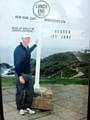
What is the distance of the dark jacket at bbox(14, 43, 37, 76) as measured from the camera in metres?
1.65

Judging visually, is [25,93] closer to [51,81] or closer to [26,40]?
[51,81]

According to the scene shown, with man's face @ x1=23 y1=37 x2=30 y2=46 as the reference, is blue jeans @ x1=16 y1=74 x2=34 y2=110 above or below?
below

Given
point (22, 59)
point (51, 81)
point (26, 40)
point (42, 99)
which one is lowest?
point (42, 99)

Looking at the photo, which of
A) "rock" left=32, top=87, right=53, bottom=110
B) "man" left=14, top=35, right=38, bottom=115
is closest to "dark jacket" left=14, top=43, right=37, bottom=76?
"man" left=14, top=35, right=38, bottom=115

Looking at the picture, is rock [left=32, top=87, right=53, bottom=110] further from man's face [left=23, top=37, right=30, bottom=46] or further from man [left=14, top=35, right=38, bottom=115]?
man's face [left=23, top=37, right=30, bottom=46]

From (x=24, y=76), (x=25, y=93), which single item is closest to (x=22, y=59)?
(x=24, y=76)

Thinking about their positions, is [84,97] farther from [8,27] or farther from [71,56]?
[8,27]

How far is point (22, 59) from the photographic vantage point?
166 cm

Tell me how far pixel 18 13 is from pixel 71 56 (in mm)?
402

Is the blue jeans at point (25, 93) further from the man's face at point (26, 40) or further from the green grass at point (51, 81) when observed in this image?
the man's face at point (26, 40)

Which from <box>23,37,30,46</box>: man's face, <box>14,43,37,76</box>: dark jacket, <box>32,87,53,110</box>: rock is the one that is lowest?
<box>32,87,53,110</box>: rock

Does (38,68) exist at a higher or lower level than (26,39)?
lower

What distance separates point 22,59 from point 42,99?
27cm

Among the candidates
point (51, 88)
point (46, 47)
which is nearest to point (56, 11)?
point (46, 47)
